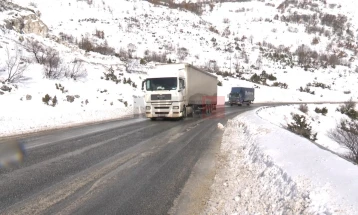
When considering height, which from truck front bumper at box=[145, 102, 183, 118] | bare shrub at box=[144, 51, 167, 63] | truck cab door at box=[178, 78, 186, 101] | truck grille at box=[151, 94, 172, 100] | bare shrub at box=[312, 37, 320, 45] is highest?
bare shrub at box=[312, 37, 320, 45]

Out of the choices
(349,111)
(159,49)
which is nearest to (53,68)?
(349,111)

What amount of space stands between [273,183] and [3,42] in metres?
29.5

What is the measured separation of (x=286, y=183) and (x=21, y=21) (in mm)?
40928

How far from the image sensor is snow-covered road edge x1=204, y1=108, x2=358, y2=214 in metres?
4.02

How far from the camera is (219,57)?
78.5m

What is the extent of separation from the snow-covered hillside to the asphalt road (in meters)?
6.49

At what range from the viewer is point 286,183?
5.00m

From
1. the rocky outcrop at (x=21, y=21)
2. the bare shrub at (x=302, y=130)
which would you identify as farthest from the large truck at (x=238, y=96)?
the rocky outcrop at (x=21, y=21)

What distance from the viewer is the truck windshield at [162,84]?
18.4m

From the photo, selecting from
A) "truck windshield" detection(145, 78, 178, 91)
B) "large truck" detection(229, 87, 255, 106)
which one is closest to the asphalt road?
"truck windshield" detection(145, 78, 178, 91)

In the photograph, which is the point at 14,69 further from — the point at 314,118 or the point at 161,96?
the point at 314,118

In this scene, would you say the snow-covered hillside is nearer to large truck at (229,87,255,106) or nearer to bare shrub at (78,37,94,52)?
bare shrub at (78,37,94,52)

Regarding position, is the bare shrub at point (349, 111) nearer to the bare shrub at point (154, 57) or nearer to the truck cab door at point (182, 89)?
the truck cab door at point (182, 89)

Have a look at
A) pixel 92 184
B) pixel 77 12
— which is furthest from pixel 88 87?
pixel 77 12
